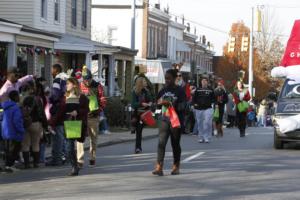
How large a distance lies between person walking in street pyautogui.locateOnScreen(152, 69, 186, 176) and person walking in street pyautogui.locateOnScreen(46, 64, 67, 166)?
7.33 ft

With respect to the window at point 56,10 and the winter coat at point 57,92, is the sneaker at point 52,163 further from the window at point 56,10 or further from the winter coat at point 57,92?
the window at point 56,10

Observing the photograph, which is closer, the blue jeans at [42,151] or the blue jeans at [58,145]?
the blue jeans at [58,145]

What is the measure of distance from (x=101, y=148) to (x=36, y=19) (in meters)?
11.8

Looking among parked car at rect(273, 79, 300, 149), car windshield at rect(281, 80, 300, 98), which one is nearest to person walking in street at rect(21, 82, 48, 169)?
parked car at rect(273, 79, 300, 149)

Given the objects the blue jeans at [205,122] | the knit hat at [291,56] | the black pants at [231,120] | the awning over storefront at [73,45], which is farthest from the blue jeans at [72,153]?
the black pants at [231,120]

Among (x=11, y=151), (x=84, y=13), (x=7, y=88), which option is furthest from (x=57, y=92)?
(x=84, y=13)

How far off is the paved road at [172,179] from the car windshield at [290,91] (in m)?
2.20

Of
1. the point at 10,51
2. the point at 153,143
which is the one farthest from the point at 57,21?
the point at 153,143

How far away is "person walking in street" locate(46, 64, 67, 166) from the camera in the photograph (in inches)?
557

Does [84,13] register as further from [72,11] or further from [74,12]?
[72,11]

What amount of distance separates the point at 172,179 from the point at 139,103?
195 inches

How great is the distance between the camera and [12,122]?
1322 cm

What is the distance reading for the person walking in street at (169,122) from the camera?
1266 cm

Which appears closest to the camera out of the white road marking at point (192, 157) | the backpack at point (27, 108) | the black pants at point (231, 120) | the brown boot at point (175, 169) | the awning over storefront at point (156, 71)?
the brown boot at point (175, 169)
